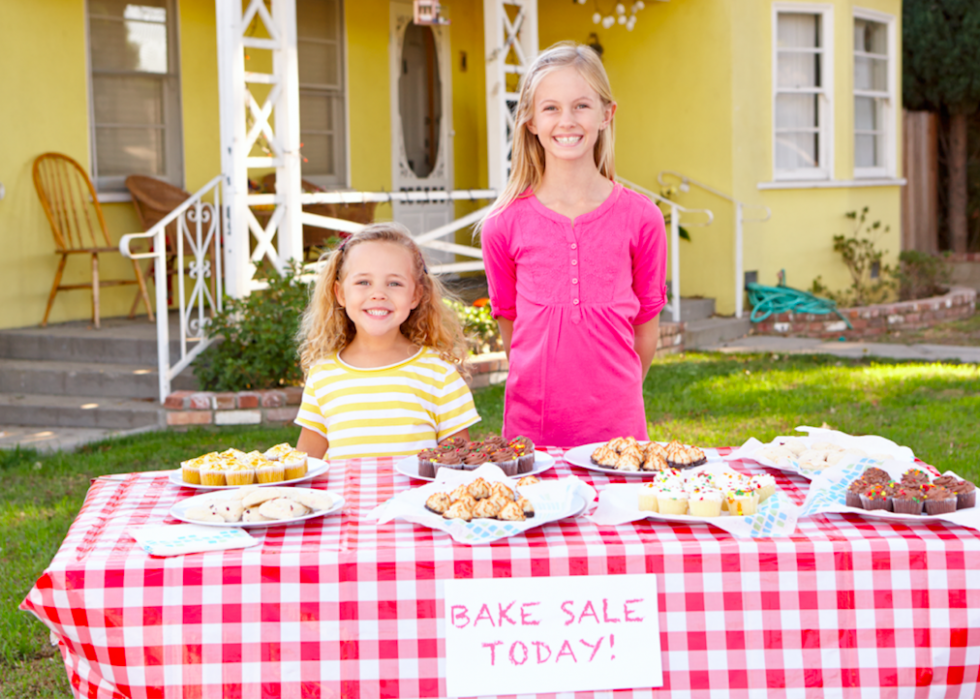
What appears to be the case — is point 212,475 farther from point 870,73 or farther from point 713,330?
point 870,73

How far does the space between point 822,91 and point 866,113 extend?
114cm

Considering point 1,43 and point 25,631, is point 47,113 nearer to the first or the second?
point 1,43

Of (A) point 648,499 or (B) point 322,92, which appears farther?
(B) point 322,92

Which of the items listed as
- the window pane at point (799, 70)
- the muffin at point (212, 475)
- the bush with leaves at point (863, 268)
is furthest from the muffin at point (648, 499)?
Result: the window pane at point (799, 70)

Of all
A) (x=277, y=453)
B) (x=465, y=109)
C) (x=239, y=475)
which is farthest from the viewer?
(x=465, y=109)

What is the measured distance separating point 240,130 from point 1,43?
7.05 ft

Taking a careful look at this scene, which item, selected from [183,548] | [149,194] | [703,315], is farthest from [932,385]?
[183,548]

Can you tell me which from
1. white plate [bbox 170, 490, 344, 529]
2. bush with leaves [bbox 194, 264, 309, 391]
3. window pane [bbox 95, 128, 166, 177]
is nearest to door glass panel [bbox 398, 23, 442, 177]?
window pane [bbox 95, 128, 166, 177]

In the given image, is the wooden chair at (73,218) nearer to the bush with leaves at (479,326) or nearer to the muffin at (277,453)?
the bush with leaves at (479,326)

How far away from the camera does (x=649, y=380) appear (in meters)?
7.41

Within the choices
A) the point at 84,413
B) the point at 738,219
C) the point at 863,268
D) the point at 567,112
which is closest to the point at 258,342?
the point at 84,413

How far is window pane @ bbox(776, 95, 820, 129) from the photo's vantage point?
10.7m

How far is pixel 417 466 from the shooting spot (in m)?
2.36

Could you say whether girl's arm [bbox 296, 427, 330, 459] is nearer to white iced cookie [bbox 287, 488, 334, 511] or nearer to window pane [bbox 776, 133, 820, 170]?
white iced cookie [bbox 287, 488, 334, 511]
